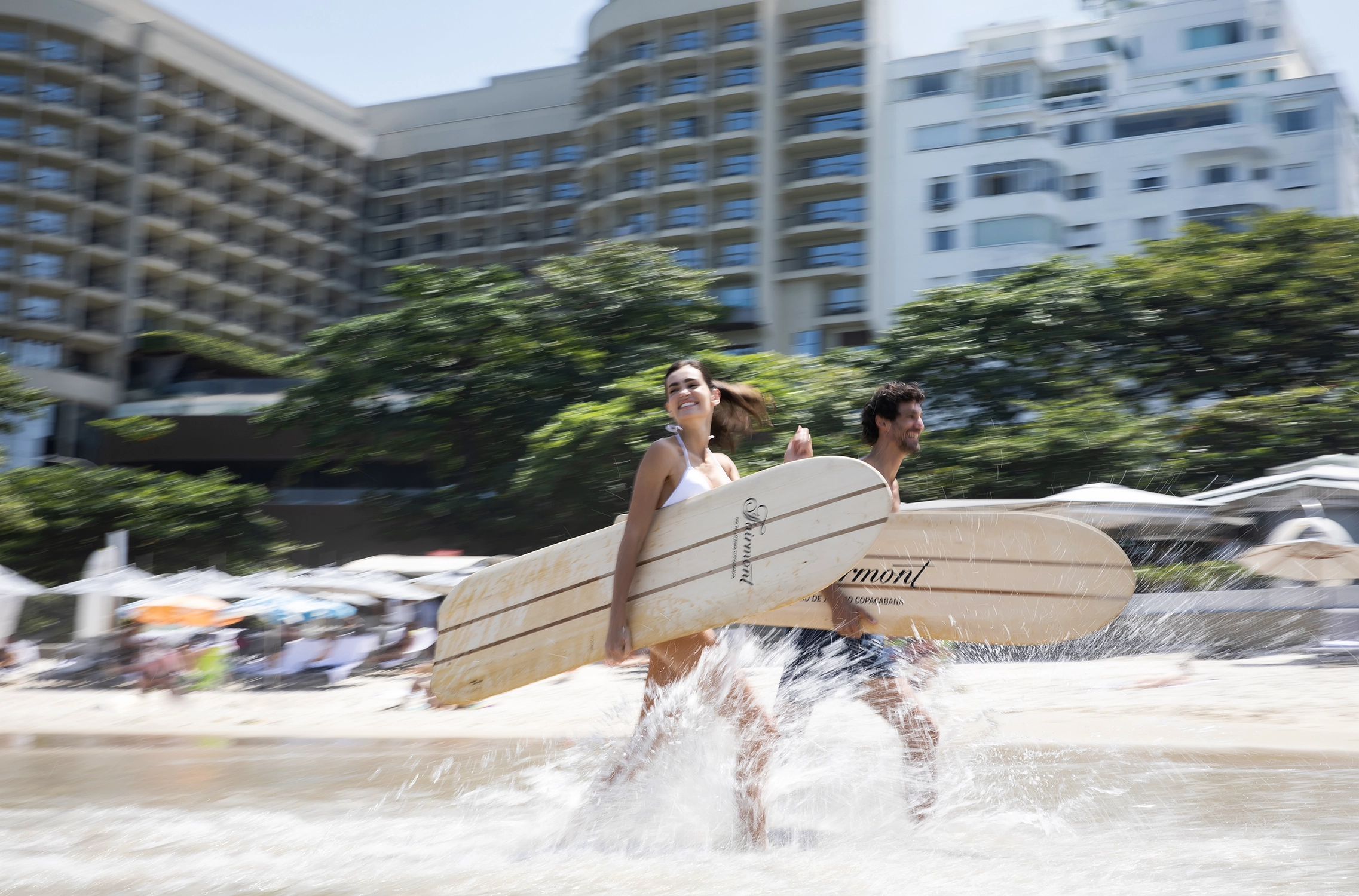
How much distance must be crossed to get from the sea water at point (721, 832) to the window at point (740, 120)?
116 ft

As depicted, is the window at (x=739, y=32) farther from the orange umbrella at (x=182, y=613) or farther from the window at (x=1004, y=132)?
the orange umbrella at (x=182, y=613)

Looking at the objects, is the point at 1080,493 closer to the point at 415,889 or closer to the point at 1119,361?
the point at 1119,361

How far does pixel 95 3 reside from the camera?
141 ft

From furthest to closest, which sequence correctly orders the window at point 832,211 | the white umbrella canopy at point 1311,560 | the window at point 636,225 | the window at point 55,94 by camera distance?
the window at point 55,94 → the window at point 636,225 → the window at point 832,211 → the white umbrella canopy at point 1311,560

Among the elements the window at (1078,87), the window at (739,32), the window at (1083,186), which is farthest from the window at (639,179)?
the window at (1083,186)

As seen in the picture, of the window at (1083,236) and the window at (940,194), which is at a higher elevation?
the window at (940,194)

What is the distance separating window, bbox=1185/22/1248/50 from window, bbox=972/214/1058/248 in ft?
33.6

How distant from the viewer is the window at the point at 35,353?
40562mm

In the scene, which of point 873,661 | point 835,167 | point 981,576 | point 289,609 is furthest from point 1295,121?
point 873,661

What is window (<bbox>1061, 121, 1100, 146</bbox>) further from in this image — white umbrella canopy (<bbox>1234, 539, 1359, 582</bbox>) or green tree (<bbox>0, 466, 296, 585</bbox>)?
white umbrella canopy (<bbox>1234, 539, 1359, 582</bbox>)

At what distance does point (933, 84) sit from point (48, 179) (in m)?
33.1

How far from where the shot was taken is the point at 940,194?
36.6 metres

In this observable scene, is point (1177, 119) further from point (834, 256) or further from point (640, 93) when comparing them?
point (640, 93)

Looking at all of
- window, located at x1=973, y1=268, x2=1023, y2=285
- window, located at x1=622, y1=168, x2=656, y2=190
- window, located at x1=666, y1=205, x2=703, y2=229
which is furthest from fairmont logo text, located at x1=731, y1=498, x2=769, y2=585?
window, located at x1=622, y1=168, x2=656, y2=190
